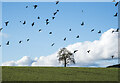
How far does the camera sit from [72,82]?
84.9 feet

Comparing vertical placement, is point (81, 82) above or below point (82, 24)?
below

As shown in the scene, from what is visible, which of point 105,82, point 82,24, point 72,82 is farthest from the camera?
point 105,82

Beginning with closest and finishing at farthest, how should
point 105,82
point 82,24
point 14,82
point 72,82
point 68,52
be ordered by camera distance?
point 82,24, point 14,82, point 72,82, point 105,82, point 68,52

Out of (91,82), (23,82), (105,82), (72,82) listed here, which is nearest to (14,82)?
(23,82)

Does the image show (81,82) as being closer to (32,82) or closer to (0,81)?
(32,82)

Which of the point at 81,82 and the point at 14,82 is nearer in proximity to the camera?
the point at 14,82

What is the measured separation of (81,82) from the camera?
26.2m

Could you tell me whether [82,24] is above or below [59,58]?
above

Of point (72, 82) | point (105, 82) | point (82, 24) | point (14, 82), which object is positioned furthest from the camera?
point (105, 82)

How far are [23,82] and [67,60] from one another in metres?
56.0

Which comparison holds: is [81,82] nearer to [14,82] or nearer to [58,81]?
[58,81]

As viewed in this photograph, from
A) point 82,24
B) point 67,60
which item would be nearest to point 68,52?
point 67,60

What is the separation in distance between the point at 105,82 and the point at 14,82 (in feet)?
38.0

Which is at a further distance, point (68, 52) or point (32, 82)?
point (68, 52)
